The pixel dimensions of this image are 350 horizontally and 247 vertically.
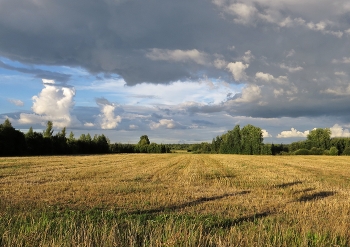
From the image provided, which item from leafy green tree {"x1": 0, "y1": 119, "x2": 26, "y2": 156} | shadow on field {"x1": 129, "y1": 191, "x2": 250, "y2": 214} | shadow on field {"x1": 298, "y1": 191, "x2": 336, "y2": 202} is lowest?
shadow on field {"x1": 298, "y1": 191, "x2": 336, "y2": 202}

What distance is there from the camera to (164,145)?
13812cm

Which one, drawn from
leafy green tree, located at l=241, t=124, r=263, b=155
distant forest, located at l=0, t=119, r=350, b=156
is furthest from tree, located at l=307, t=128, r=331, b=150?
Result: leafy green tree, located at l=241, t=124, r=263, b=155

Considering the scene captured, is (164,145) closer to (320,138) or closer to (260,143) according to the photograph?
(260,143)

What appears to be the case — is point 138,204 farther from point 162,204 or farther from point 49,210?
point 49,210

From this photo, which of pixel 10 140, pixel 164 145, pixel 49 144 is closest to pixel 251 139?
pixel 164 145

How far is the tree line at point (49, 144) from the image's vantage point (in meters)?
74.7

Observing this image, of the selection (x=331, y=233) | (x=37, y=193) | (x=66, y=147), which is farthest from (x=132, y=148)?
(x=331, y=233)

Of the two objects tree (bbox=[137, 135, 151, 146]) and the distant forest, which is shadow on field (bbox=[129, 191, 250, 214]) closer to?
the distant forest

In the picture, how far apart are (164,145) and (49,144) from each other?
5841 cm

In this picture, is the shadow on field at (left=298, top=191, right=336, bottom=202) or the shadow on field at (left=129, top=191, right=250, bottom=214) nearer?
the shadow on field at (left=129, top=191, right=250, bottom=214)

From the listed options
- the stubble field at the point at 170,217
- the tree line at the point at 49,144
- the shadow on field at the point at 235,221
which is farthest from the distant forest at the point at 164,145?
the shadow on field at the point at 235,221

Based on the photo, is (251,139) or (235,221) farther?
(251,139)

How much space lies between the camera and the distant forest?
267 ft

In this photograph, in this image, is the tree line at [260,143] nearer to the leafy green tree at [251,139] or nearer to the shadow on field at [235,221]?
the leafy green tree at [251,139]
